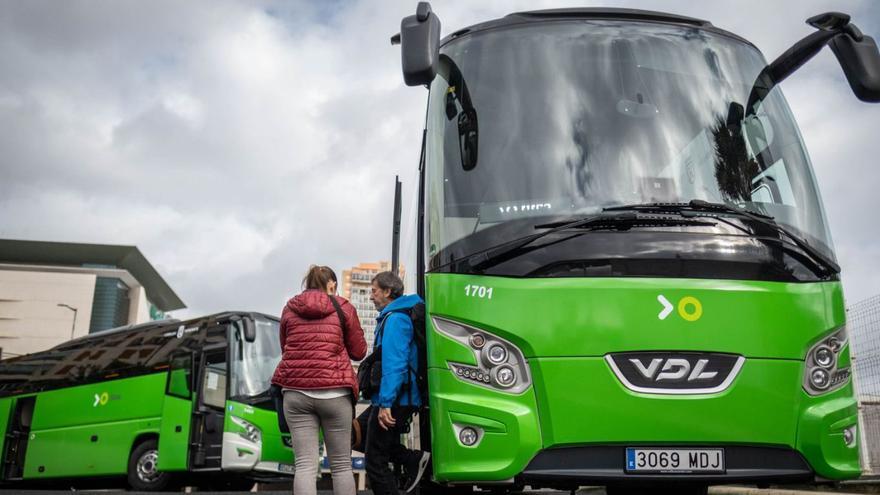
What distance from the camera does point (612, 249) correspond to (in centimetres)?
437

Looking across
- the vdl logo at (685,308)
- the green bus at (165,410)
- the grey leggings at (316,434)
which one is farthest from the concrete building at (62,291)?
the vdl logo at (685,308)

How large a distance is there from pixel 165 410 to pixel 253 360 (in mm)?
1777

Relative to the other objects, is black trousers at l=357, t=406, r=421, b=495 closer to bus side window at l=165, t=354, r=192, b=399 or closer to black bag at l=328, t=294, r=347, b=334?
black bag at l=328, t=294, r=347, b=334

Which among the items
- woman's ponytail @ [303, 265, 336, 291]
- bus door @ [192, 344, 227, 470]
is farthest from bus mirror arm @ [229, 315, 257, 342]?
woman's ponytail @ [303, 265, 336, 291]

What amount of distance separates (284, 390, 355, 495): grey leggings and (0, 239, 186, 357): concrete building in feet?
238

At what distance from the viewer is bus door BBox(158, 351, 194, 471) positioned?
47.9 feet

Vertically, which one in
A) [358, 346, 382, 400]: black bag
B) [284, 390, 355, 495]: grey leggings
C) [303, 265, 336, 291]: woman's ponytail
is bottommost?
[284, 390, 355, 495]: grey leggings

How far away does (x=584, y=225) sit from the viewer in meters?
4.41

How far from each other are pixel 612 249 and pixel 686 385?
29.8 inches

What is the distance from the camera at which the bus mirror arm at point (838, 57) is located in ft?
16.2

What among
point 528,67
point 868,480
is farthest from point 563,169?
point 868,480

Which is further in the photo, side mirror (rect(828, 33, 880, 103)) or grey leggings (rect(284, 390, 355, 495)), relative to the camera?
grey leggings (rect(284, 390, 355, 495))

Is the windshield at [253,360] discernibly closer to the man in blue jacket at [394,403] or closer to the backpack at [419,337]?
the man in blue jacket at [394,403]

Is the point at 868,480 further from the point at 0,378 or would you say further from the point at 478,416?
the point at 0,378
